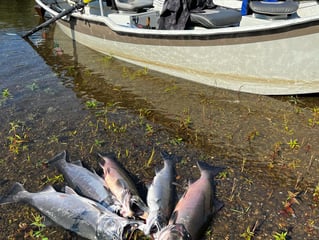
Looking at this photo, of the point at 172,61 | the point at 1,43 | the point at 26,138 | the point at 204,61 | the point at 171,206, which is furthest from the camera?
the point at 1,43

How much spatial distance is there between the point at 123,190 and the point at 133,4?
6.16m

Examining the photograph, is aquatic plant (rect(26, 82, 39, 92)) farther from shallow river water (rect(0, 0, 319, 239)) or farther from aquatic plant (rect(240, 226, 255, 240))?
aquatic plant (rect(240, 226, 255, 240))

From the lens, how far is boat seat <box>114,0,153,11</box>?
8.64 metres

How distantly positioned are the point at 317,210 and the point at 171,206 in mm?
1686

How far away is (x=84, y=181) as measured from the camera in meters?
4.14

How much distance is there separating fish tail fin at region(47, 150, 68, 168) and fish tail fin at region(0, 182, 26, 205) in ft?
1.92

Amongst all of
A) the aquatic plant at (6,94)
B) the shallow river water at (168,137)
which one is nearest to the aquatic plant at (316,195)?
the shallow river water at (168,137)

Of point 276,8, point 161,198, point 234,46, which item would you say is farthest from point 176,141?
point 276,8

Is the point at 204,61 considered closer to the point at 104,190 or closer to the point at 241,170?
the point at 241,170

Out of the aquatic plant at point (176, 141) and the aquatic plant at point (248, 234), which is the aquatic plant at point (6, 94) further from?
the aquatic plant at point (248, 234)

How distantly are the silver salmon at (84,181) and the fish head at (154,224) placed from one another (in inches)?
19.2

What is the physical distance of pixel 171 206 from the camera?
12.1 ft

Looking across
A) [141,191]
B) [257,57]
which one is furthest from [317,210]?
[257,57]

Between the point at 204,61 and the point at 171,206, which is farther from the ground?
the point at 204,61
